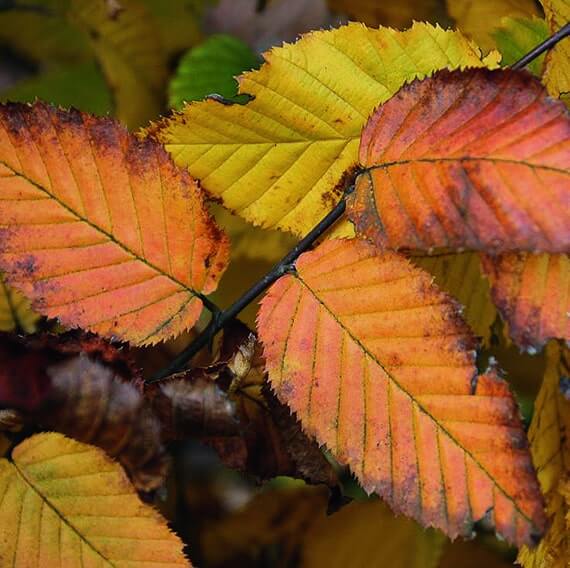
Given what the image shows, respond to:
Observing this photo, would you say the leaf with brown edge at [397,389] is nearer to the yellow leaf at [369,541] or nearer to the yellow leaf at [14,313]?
the yellow leaf at [14,313]

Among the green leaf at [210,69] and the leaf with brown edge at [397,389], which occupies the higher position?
the green leaf at [210,69]

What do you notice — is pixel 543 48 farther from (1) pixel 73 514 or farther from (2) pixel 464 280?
(1) pixel 73 514

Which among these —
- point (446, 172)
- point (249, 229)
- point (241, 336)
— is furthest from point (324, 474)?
point (249, 229)

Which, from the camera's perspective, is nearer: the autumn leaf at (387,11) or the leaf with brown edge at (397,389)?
the leaf with brown edge at (397,389)

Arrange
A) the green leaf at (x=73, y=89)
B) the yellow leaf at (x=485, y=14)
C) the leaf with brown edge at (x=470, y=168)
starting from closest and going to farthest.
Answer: the leaf with brown edge at (x=470, y=168), the yellow leaf at (x=485, y=14), the green leaf at (x=73, y=89)

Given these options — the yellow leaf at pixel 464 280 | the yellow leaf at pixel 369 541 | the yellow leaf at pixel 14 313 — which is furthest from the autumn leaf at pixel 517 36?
the yellow leaf at pixel 369 541

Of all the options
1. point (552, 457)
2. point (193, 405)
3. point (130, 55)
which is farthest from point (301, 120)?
point (130, 55)

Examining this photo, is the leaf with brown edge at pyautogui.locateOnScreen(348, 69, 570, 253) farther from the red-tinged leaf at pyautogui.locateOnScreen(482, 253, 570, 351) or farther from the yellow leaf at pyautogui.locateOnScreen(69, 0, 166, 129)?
the yellow leaf at pyautogui.locateOnScreen(69, 0, 166, 129)

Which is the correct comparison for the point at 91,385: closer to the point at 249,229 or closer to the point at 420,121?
the point at 420,121
